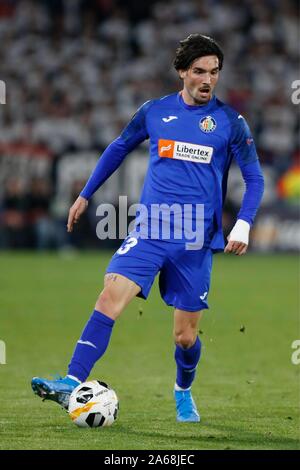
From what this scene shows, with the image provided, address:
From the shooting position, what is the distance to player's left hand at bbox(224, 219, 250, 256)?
6586mm

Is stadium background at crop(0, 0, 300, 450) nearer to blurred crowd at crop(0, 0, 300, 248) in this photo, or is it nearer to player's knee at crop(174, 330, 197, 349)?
blurred crowd at crop(0, 0, 300, 248)

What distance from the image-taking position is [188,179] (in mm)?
6793

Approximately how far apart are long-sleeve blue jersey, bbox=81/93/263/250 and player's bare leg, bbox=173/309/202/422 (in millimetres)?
473

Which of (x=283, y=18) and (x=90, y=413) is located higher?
(x=283, y=18)

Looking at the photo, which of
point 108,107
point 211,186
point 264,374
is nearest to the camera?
point 211,186

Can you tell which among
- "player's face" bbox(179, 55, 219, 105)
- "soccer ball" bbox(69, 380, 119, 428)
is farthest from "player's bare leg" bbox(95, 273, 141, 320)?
"player's face" bbox(179, 55, 219, 105)

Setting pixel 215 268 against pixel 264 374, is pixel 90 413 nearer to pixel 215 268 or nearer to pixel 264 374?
pixel 264 374

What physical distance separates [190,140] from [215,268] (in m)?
12.7

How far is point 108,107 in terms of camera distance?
903 inches

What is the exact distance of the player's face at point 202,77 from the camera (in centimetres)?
670

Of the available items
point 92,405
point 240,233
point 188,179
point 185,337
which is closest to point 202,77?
point 188,179

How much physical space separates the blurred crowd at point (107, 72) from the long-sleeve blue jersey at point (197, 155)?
47.0ft

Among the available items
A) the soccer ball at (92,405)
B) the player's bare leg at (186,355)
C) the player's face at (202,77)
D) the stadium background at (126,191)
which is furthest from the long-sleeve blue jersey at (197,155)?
the stadium background at (126,191)
